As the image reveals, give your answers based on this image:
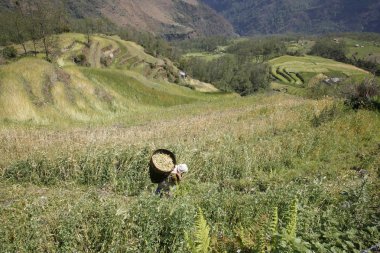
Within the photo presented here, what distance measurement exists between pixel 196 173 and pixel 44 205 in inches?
192

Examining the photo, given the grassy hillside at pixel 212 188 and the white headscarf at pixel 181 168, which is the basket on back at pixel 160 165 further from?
the grassy hillside at pixel 212 188

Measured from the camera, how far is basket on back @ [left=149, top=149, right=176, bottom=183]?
797cm

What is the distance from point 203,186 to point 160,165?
62.7 inches

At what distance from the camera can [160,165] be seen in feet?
26.9

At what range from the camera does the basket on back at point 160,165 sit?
26.1 feet

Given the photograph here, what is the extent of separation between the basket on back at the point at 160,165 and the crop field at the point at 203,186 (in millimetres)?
478

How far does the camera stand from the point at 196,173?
10.5 meters

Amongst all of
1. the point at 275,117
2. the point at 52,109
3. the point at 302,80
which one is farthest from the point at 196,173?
the point at 302,80

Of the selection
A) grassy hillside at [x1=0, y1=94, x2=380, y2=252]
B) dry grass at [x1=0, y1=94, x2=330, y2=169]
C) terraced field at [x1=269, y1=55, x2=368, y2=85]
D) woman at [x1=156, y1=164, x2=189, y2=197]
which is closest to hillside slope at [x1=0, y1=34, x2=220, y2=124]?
dry grass at [x1=0, y1=94, x2=330, y2=169]

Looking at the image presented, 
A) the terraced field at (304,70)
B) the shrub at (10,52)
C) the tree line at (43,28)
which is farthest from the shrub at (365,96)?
the terraced field at (304,70)

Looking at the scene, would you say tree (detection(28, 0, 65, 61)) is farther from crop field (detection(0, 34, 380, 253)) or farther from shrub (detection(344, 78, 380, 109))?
shrub (detection(344, 78, 380, 109))

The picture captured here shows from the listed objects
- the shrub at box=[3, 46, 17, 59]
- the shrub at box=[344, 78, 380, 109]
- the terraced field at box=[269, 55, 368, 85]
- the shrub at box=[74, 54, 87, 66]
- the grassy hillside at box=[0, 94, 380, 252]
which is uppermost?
the terraced field at box=[269, 55, 368, 85]

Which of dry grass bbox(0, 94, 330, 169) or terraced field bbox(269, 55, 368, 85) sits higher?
terraced field bbox(269, 55, 368, 85)

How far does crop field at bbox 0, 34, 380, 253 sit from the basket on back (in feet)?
1.57
